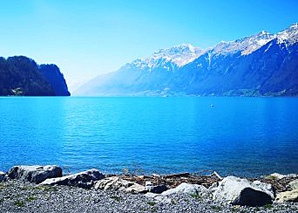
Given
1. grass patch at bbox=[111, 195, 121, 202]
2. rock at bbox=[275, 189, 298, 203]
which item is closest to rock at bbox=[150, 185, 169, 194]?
grass patch at bbox=[111, 195, 121, 202]

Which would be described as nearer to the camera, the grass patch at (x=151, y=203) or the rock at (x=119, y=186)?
the grass patch at (x=151, y=203)

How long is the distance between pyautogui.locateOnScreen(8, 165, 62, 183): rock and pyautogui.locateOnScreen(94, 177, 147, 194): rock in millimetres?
4189

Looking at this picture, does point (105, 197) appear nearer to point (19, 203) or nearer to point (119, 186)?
point (119, 186)

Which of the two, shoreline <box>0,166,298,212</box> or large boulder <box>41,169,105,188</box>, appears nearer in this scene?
shoreline <box>0,166,298,212</box>

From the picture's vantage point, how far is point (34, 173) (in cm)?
2088

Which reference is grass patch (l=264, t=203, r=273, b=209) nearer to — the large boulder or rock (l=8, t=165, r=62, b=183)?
the large boulder

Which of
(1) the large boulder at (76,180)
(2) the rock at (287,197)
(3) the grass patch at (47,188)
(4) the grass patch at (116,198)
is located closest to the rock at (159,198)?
(4) the grass patch at (116,198)

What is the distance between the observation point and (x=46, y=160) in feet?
114

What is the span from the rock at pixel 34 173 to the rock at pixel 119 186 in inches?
165

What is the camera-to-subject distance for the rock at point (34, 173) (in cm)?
2072

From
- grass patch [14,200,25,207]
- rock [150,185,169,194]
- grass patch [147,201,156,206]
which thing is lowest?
rock [150,185,169,194]

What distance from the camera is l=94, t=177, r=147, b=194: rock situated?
1794 centimetres

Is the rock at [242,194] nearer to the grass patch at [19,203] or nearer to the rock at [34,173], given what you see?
the grass patch at [19,203]

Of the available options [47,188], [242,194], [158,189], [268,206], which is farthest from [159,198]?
[47,188]
